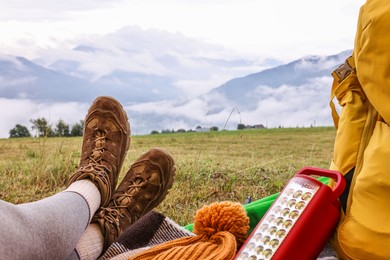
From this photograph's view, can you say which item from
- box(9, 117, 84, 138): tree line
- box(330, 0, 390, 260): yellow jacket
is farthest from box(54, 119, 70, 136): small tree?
box(330, 0, 390, 260): yellow jacket

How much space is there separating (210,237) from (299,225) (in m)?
0.36

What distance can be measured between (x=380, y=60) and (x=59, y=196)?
1006 millimetres

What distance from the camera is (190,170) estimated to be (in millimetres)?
3520

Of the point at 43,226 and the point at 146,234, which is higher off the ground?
the point at 43,226

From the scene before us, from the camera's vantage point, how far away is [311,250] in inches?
65.0

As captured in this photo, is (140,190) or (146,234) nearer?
(146,234)

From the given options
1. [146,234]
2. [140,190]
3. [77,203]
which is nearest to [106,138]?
[140,190]

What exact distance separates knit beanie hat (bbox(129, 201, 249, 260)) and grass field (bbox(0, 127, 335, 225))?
68 centimetres

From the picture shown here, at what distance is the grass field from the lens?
122 inches

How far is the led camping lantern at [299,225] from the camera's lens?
163cm

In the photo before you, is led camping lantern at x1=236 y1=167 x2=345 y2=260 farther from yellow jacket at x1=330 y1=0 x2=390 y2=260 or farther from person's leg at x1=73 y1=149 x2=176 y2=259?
person's leg at x1=73 y1=149 x2=176 y2=259

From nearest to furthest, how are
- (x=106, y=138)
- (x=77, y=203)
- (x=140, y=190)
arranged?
(x=77, y=203), (x=140, y=190), (x=106, y=138)

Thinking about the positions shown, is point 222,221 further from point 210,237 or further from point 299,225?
point 299,225

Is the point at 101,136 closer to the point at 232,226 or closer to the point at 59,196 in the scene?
the point at 59,196
